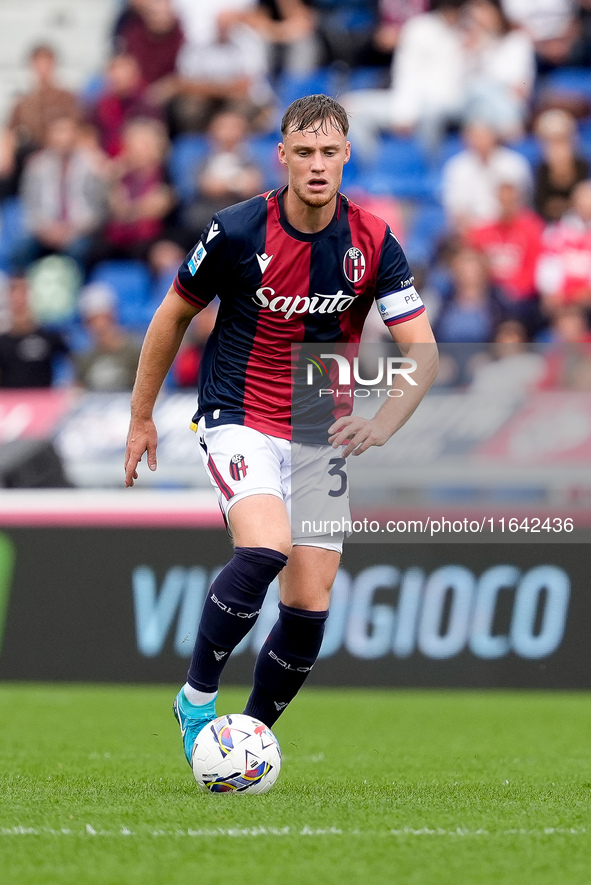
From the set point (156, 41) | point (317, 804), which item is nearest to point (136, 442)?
point (317, 804)

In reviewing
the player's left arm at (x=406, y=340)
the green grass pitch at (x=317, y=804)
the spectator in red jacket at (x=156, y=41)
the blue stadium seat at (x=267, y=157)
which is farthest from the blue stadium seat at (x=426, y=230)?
the player's left arm at (x=406, y=340)

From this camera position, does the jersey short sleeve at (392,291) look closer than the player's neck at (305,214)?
No

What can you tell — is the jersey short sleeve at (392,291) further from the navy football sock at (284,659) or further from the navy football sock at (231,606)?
the navy football sock at (284,659)

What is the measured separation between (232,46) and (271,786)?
1142cm

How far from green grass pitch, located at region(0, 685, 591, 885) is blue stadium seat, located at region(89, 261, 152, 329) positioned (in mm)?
5980

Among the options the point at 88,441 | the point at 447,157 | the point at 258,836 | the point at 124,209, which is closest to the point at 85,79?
the point at 124,209

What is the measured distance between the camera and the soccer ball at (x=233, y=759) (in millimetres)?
4688

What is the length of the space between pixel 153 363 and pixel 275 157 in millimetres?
9472

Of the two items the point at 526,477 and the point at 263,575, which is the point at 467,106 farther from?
the point at 263,575

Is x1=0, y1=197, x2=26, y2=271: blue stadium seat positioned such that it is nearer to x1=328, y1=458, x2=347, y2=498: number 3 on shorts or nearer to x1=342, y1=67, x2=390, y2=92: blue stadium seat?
x1=342, y1=67, x2=390, y2=92: blue stadium seat

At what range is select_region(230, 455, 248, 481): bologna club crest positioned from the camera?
191 inches

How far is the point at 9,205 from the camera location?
48.8 feet

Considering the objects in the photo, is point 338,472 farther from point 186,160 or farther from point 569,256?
point 186,160

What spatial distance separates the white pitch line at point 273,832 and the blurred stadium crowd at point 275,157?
24.2ft
